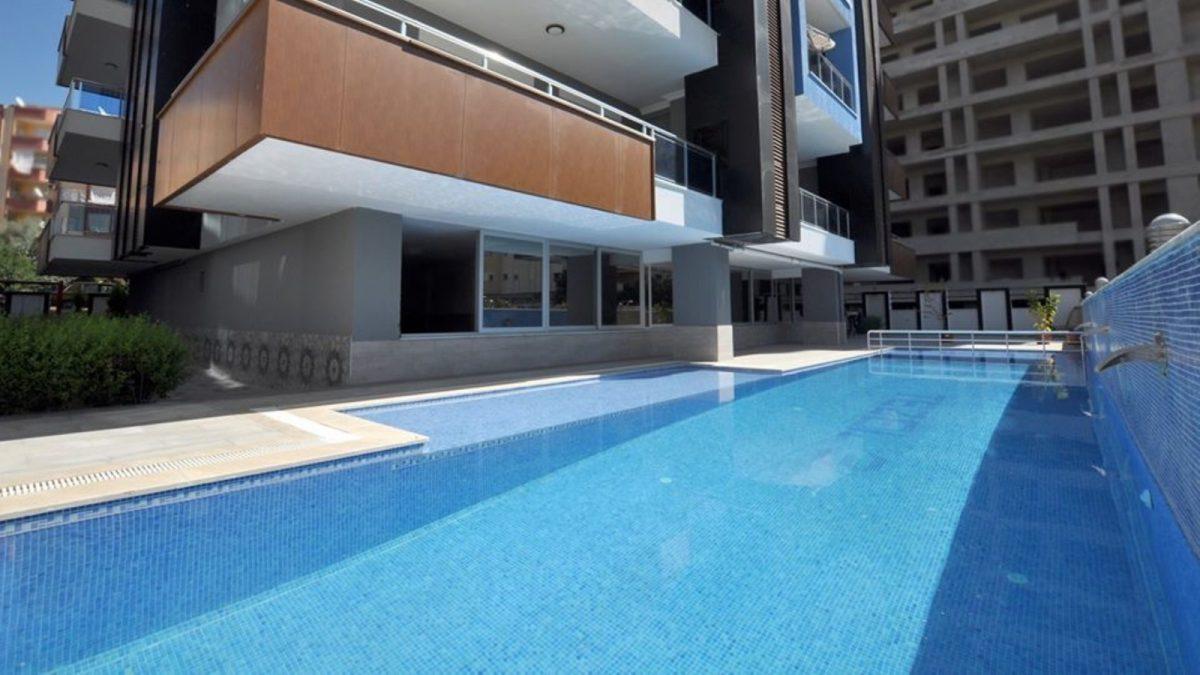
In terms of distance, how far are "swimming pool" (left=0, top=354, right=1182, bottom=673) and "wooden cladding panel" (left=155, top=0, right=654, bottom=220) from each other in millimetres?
4127

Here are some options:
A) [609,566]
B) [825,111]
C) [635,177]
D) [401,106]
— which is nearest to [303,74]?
[401,106]

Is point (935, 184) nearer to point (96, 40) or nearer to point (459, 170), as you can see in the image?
point (459, 170)

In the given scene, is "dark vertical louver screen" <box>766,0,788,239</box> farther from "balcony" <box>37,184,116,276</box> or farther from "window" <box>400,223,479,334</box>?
"balcony" <box>37,184,116,276</box>

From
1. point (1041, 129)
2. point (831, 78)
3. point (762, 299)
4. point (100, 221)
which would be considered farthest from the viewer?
point (1041, 129)

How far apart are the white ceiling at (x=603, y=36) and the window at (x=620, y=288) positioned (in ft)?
16.2

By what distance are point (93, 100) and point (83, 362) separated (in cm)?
1525

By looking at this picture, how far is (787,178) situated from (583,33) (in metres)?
6.60

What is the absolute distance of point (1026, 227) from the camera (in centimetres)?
3297

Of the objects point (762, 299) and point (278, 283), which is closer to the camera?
point (278, 283)


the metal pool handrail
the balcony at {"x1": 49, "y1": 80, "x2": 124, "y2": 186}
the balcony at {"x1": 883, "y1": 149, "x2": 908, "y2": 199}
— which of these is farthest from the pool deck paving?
the balcony at {"x1": 883, "y1": 149, "x2": 908, "y2": 199}

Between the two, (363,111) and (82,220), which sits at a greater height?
(82,220)

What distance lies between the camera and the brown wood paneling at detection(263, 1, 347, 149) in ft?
19.5

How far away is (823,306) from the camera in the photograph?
22359mm

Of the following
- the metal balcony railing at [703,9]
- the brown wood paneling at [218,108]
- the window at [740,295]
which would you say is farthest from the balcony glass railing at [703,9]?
the brown wood paneling at [218,108]
